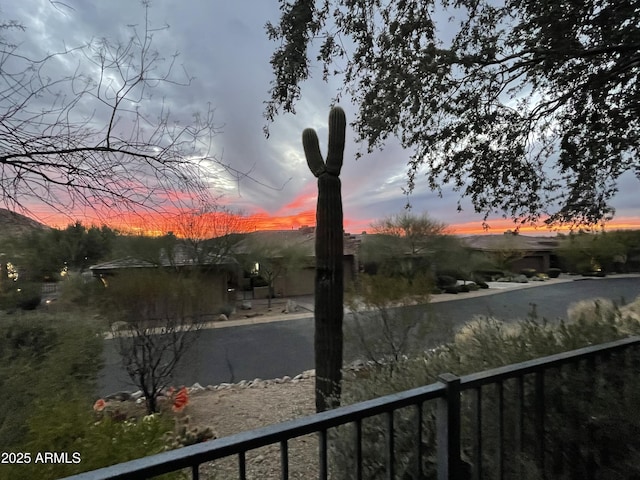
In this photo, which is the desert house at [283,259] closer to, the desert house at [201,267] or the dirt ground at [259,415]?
the desert house at [201,267]

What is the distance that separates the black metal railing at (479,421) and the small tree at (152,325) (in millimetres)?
4894

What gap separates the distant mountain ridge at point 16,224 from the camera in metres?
1.60

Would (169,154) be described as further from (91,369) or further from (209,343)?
(209,343)

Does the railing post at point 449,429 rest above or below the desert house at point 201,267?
below

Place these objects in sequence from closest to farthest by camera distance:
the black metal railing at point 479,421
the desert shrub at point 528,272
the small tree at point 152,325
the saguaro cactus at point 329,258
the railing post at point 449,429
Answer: the black metal railing at point 479,421 → the railing post at point 449,429 → the saguaro cactus at point 329,258 → the small tree at point 152,325 → the desert shrub at point 528,272

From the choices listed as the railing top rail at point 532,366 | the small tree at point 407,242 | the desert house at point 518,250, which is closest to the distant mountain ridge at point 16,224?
the railing top rail at point 532,366

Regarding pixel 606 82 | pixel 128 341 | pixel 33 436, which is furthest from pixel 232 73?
pixel 128 341

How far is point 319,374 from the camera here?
15.1 feet

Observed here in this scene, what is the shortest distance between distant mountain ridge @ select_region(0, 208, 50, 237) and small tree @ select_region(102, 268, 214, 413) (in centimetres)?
487

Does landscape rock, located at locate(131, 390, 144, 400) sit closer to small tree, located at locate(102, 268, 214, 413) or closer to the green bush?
small tree, located at locate(102, 268, 214, 413)

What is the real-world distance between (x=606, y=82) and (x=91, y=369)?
7.52 metres

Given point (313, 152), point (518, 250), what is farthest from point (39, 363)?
point (518, 250)

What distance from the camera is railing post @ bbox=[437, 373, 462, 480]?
55.4 inches

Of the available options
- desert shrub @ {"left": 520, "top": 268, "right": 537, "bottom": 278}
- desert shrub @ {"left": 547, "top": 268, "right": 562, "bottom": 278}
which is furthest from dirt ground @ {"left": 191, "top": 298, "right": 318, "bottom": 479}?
desert shrub @ {"left": 547, "top": 268, "right": 562, "bottom": 278}
